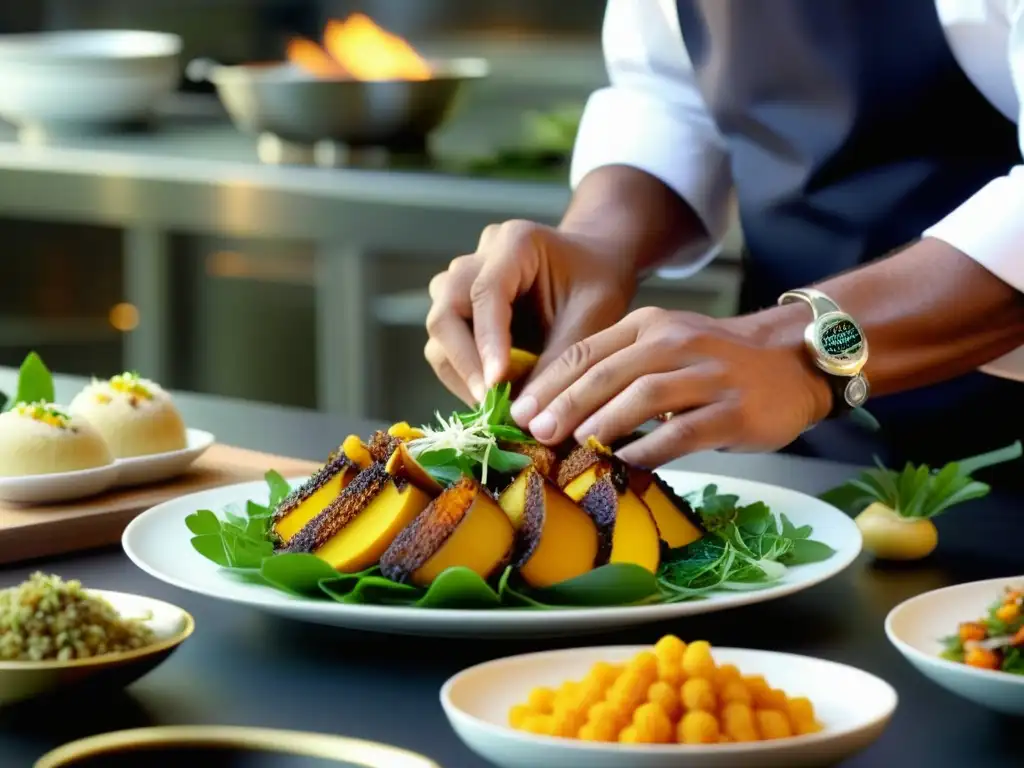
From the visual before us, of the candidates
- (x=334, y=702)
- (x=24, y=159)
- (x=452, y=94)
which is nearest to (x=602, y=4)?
(x=452, y=94)

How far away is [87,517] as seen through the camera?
1.24 metres

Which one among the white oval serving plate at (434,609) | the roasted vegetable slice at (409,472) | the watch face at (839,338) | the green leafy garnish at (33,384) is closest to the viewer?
the white oval serving plate at (434,609)

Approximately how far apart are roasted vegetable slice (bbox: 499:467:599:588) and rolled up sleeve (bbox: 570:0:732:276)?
2.52ft

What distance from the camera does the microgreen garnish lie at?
45.4 inches

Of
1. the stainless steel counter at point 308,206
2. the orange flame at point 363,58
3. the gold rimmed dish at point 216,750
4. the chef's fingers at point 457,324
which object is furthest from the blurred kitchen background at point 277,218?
the gold rimmed dish at point 216,750

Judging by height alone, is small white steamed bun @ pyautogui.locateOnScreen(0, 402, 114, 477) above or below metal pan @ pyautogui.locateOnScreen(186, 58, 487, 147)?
below

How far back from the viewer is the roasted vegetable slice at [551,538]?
98 centimetres

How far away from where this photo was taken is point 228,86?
3.04 m

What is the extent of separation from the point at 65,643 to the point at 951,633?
47cm

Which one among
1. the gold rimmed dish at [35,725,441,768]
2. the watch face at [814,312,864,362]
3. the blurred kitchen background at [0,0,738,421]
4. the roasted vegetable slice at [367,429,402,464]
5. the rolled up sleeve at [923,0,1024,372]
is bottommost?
the blurred kitchen background at [0,0,738,421]

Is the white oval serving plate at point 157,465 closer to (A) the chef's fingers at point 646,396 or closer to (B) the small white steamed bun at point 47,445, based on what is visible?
(B) the small white steamed bun at point 47,445

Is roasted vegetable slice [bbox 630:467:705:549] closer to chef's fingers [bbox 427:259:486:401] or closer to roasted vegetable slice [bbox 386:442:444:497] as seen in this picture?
roasted vegetable slice [bbox 386:442:444:497]

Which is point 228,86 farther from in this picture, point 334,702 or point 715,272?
point 334,702

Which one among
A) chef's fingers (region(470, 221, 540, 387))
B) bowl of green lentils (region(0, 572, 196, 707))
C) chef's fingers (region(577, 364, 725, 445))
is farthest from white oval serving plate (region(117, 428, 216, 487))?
bowl of green lentils (region(0, 572, 196, 707))
